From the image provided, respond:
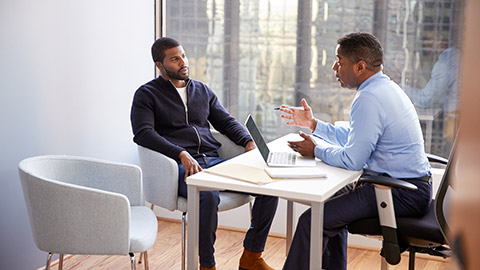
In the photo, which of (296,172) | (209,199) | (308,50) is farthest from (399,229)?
(308,50)

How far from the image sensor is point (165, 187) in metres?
2.81

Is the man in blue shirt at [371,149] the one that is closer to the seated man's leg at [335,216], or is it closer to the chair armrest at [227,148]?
the seated man's leg at [335,216]

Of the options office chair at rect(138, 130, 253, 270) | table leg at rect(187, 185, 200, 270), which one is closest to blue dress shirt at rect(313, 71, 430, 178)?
table leg at rect(187, 185, 200, 270)

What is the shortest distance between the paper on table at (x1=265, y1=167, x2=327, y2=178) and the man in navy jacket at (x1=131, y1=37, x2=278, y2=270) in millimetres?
680

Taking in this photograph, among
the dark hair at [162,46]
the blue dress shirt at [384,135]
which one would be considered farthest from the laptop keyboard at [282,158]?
the dark hair at [162,46]

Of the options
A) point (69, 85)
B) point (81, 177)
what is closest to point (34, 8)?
point (69, 85)

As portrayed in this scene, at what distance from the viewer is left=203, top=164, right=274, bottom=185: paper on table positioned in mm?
2178

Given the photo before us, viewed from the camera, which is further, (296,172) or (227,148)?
(227,148)

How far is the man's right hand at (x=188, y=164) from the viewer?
2787mm

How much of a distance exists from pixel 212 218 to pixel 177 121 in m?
0.60

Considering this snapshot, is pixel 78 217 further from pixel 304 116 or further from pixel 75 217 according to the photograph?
pixel 304 116

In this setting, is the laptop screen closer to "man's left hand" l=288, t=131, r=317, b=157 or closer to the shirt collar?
"man's left hand" l=288, t=131, r=317, b=157

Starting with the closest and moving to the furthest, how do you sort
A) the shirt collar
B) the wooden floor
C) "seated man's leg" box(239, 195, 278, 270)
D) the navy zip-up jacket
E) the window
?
1. the shirt collar
2. the navy zip-up jacket
3. "seated man's leg" box(239, 195, 278, 270)
4. the wooden floor
5. the window

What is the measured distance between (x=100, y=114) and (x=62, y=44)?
0.54 meters
